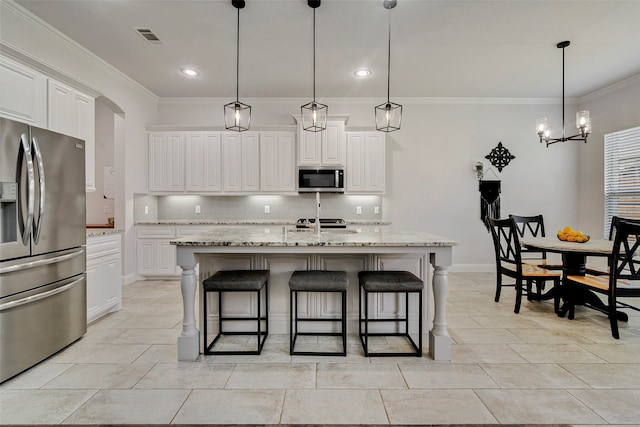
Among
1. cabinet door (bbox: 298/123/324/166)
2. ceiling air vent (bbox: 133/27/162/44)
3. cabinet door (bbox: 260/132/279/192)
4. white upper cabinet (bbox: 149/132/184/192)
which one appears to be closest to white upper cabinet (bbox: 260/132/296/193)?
cabinet door (bbox: 260/132/279/192)

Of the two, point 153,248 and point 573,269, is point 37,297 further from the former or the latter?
point 573,269

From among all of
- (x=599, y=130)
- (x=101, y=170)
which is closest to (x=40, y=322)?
(x=101, y=170)

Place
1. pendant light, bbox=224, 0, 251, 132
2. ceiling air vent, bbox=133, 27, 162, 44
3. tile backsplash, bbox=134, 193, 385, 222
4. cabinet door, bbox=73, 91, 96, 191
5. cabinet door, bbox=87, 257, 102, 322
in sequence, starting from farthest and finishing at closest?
tile backsplash, bbox=134, 193, 385, 222
ceiling air vent, bbox=133, 27, 162, 44
cabinet door, bbox=73, 91, 96, 191
cabinet door, bbox=87, 257, 102, 322
pendant light, bbox=224, 0, 251, 132

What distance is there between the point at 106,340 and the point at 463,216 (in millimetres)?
5190

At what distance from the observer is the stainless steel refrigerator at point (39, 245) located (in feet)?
6.64

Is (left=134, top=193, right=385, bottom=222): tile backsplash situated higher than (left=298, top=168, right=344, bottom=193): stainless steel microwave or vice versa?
(left=298, top=168, right=344, bottom=193): stainless steel microwave

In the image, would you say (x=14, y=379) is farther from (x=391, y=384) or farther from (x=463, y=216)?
(x=463, y=216)

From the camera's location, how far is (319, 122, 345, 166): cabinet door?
486 cm

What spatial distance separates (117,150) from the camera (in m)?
4.48

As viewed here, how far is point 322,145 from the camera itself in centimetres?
486

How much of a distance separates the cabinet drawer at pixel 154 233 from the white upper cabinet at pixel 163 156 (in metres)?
0.66

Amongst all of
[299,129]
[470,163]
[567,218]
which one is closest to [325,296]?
[299,129]

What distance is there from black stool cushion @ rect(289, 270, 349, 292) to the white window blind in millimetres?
4754

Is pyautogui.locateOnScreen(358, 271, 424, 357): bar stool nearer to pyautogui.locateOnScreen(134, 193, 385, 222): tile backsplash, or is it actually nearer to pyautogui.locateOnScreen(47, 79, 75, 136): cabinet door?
pyautogui.locateOnScreen(134, 193, 385, 222): tile backsplash
